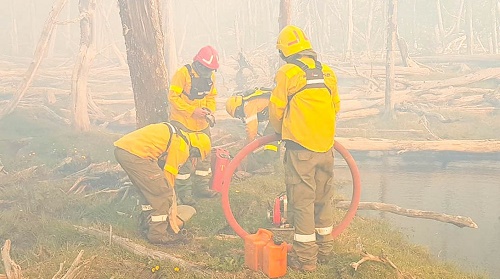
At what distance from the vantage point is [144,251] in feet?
16.2

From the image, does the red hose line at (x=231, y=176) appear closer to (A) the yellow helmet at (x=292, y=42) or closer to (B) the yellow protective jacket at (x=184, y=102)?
(A) the yellow helmet at (x=292, y=42)

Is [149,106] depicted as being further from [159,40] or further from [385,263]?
[385,263]

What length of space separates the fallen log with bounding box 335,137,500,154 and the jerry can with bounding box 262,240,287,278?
8093 millimetres

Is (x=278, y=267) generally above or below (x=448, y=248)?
above

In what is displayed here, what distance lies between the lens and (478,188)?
33.7 ft

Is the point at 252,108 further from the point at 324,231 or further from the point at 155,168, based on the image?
the point at 324,231

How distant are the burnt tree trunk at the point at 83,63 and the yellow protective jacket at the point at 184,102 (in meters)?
6.56

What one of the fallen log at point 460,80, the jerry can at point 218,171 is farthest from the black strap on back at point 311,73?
the fallen log at point 460,80

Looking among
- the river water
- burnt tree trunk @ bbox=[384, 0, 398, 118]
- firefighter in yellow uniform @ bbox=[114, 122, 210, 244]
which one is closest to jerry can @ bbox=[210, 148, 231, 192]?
firefighter in yellow uniform @ bbox=[114, 122, 210, 244]

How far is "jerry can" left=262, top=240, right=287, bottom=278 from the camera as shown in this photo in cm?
455

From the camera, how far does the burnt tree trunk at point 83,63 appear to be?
12.7 metres

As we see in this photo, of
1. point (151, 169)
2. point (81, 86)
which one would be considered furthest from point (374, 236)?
point (81, 86)

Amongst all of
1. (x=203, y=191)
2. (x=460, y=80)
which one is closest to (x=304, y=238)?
(x=203, y=191)

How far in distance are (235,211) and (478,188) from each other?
6278 millimetres
